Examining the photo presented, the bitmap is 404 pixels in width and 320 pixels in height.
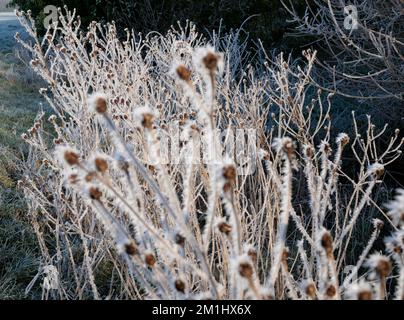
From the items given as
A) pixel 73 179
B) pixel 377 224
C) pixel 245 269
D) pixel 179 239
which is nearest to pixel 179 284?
pixel 179 239

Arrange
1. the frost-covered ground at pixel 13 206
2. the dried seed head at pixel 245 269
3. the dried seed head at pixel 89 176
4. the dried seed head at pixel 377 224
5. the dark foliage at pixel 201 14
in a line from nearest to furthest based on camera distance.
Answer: the dried seed head at pixel 245 269
the dried seed head at pixel 89 176
the dried seed head at pixel 377 224
the frost-covered ground at pixel 13 206
the dark foliage at pixel 201 14

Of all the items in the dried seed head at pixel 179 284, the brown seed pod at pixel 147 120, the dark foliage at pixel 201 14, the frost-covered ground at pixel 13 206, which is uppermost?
the dark foliage at pixel 201 14

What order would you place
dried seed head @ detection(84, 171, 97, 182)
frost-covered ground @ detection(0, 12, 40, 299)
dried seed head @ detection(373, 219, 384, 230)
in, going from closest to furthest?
dried seed head @ detection(84, 171, 97, 182) < dried seed head @ detection(373, 219, 384, 230) < frost-covered ground @ detection(0, 12, 40, 299)

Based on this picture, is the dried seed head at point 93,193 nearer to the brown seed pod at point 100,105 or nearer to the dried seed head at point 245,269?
the brown seed pod at point 100,105

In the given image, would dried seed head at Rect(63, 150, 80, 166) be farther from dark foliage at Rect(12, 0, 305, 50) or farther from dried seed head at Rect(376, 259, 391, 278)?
dark foliage at Rect(12, 0, 305, 50)

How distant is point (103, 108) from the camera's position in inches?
52.2

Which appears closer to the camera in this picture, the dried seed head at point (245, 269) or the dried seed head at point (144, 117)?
the dried seed head at point (245, 269)

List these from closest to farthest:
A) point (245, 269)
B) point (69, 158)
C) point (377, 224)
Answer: point (245, 269)
point (69, 158)
point (377, 224)

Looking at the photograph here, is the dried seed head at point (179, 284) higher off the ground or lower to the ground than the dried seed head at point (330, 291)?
higher

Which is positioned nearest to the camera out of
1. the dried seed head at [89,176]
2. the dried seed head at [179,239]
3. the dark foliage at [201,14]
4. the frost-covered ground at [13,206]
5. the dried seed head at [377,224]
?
the dried seed head at [89,176]

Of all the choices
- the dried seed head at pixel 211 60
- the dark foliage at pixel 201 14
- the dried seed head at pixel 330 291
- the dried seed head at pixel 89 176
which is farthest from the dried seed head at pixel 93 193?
the dark foliage at pixel 201 14

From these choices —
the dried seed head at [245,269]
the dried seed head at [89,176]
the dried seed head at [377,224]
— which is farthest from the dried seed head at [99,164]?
the dried seed head at [377,224]

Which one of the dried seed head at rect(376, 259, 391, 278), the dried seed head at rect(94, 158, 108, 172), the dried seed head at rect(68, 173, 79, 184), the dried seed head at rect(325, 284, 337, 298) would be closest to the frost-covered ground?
the dried seed head at rect(68, 173, 79, 184)

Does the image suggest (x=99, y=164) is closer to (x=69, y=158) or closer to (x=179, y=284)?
(x=69, y=158)
